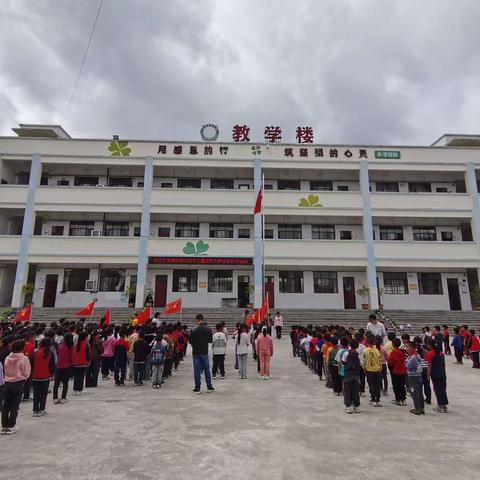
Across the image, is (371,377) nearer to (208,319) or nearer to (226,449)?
(226,449)

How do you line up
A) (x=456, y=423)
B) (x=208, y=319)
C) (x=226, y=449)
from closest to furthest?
(x=226, y=449) < (x=456, y=423) < (x=208, y=319)

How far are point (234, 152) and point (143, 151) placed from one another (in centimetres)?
703

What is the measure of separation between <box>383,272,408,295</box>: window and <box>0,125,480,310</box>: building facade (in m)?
0.10

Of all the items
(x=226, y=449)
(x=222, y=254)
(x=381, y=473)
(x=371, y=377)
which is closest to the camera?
(x=381, y=473)

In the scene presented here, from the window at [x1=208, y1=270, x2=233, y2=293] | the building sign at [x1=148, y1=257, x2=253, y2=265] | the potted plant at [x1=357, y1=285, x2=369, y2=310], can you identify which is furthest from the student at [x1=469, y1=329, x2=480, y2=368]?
the window at [x1=208, y1=270, x2=233, y2=293]

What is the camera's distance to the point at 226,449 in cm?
504

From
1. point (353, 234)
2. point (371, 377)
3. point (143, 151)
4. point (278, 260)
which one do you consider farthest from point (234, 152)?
point (371, 377)

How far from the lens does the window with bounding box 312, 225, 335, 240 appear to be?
92.8ft

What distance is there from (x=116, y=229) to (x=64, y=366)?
2142 centimetres

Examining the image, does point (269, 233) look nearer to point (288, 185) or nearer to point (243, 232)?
point (243, 232)

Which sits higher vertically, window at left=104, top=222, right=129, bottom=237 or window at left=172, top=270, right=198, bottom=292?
window at left=104, top=222, right=129, bottom=237

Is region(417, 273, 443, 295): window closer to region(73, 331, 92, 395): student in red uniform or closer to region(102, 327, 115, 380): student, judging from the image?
region(102, 327, 115, 380): student

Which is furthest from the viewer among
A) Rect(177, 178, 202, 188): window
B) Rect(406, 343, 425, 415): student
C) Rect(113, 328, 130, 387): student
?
Rect(177, 178, 202, 188): window

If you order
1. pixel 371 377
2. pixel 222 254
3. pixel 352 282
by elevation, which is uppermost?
pixel 222 254
